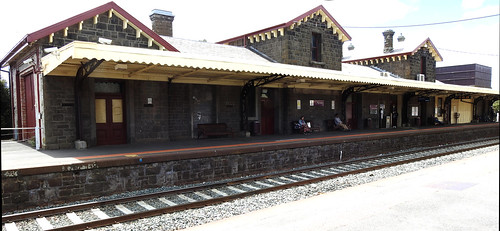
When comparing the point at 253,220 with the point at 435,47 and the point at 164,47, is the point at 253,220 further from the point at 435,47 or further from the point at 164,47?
the point at 435,47

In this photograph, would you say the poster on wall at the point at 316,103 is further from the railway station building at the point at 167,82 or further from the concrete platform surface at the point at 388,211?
the concrete platform surface at the point at 388,211

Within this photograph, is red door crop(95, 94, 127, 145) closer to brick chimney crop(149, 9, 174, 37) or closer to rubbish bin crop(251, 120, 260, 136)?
rubbish bin crop(251, 120, 260, 136)

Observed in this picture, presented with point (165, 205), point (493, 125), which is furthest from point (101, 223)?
point (493, 125)

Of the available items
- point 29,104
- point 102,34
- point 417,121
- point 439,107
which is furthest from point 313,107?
point 439,107

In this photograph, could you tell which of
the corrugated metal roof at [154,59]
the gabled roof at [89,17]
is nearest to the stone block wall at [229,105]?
the gabled roof at [89,17]

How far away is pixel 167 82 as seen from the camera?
11812mm

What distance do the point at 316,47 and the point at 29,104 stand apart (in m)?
13.3

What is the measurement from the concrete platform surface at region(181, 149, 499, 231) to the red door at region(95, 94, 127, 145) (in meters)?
A: 7.03

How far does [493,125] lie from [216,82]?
70.9 ft

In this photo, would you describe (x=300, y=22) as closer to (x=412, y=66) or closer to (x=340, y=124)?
(x=340, y=124)

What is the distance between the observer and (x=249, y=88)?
45.1 feet

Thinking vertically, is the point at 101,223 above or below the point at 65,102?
below

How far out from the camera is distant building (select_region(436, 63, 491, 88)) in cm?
3841

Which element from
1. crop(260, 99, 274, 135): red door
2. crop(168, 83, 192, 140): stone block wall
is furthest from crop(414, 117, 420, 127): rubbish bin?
crop(168, 83, 192, 140): stone block wall
